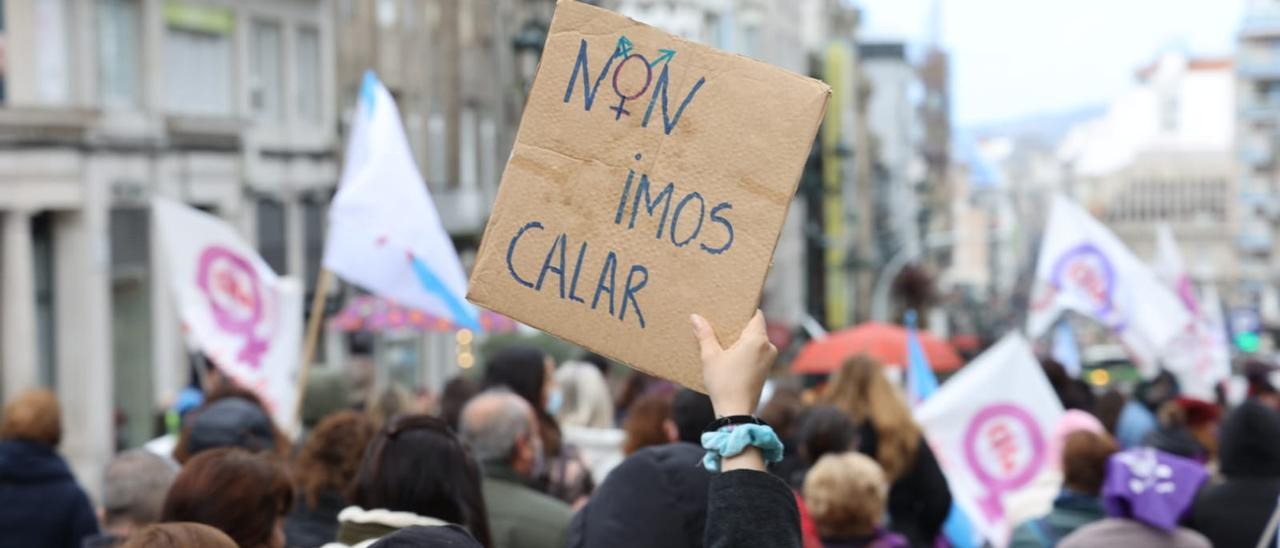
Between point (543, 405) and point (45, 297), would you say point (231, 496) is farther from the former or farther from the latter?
point (45, 297)

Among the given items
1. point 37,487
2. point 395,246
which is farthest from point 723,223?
point 395,246

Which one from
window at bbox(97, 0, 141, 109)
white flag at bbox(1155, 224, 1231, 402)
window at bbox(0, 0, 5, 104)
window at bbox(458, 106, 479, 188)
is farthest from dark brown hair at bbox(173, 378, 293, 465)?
window at bbox(458, 106, 479, 188)

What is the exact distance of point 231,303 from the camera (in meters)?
11.4

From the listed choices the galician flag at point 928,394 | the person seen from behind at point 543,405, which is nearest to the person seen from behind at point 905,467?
the galician flag at point 928,394

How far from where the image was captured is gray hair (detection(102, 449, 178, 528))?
6.30 metres

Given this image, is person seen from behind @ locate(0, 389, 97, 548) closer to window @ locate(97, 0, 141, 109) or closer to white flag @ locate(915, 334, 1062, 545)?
white flag @ locate(915, 334, 1062, 545)

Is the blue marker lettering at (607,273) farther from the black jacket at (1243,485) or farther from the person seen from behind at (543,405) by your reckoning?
the black jacket at (1243,485)

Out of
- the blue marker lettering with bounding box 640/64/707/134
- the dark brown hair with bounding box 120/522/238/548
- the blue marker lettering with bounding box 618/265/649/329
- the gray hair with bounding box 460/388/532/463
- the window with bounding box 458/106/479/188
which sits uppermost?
the blue marker lettering with bounding box 640/64/707/134

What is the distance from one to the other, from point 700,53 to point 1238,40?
11497 cm

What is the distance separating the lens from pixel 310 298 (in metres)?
29.2

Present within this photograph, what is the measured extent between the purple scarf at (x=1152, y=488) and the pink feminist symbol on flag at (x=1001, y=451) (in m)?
3.08

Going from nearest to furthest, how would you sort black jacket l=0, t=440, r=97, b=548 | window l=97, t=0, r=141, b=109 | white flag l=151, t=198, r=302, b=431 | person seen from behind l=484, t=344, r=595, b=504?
black jacket l=0, t=440, r=97, b=548 < person seen from behind l=484, t=344, r=595, b=504 < white flag l=151, t=198, r=302, b=431 < window l=97, t=0, r=141, b=109

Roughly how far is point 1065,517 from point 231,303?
515 centimetres

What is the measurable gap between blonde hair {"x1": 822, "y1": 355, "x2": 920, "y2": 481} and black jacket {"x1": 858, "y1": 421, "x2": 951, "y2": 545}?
0.14ft
